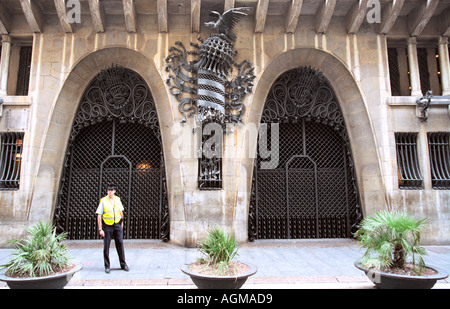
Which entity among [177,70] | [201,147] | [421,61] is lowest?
[201,147]

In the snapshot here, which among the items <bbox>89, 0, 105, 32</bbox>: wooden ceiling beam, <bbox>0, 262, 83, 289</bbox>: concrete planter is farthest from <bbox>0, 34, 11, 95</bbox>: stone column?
<bbox>0, 262, 83, 289</bbox>: concrete planter

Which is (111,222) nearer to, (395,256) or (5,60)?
(395,256)

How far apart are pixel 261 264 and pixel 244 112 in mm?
5090

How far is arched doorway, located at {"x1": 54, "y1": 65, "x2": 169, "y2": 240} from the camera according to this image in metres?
10.9

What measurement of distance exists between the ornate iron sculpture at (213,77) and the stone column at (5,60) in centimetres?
565

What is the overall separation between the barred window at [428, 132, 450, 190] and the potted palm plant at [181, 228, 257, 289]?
902cm

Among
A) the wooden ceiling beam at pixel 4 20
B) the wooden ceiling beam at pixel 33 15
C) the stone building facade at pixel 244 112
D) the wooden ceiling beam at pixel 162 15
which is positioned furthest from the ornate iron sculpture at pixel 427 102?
the wooden ceiling beam at pixel 4 20

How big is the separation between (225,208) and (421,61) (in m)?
9.52

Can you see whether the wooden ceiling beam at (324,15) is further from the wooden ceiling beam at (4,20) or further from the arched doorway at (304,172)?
the wooden ceiling beam at (4,20)

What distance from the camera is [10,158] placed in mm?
10055

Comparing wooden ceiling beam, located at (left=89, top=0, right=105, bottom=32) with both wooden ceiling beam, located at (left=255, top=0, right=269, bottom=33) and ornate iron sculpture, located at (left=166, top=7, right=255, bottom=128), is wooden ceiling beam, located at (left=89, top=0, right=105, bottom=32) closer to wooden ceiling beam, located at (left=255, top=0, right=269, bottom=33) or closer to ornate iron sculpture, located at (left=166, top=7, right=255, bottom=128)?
ornate iron sculpture, located at (left=166, top=7, right=255, bottom=128)

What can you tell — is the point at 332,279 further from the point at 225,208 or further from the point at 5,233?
the point at 5,233

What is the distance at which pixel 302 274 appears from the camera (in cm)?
663
